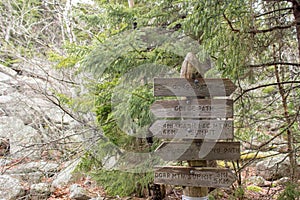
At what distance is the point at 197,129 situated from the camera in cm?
227

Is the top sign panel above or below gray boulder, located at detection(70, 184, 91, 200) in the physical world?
above

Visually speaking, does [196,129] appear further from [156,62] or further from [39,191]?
[39,191]

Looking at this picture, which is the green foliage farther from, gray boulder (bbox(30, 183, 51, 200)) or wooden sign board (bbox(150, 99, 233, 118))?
gray boulder (bbox(30, 183, 51, 200))

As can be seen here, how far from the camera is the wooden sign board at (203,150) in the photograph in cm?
232

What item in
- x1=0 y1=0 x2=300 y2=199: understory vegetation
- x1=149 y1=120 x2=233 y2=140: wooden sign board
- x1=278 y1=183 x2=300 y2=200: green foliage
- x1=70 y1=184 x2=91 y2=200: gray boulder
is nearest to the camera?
x1=149 y1=120 x2=233 y2=140: wooden sign board

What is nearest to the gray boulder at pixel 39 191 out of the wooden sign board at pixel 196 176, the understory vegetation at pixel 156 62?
the understory vegetation at pixel 156 62

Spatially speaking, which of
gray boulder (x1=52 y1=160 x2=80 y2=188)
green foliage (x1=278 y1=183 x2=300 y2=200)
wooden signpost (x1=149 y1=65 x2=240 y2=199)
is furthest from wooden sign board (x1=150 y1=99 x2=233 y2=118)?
gray boulder (x1=52 y1=160 x2=80 y2=188)

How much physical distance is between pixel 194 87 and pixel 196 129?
342mm

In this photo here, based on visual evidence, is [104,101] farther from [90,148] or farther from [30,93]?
[30,93]

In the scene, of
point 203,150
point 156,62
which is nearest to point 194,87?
point 203,150

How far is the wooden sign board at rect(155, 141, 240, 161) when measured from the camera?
7.61 feet

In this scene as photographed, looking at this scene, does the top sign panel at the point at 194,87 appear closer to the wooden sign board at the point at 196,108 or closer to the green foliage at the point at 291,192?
the wooden sign board at the point at 196,108

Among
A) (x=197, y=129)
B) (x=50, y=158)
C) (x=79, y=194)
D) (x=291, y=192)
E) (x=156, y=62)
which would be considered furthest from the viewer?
(x=50, y=158)

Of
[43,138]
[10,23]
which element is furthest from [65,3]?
[43,138]
